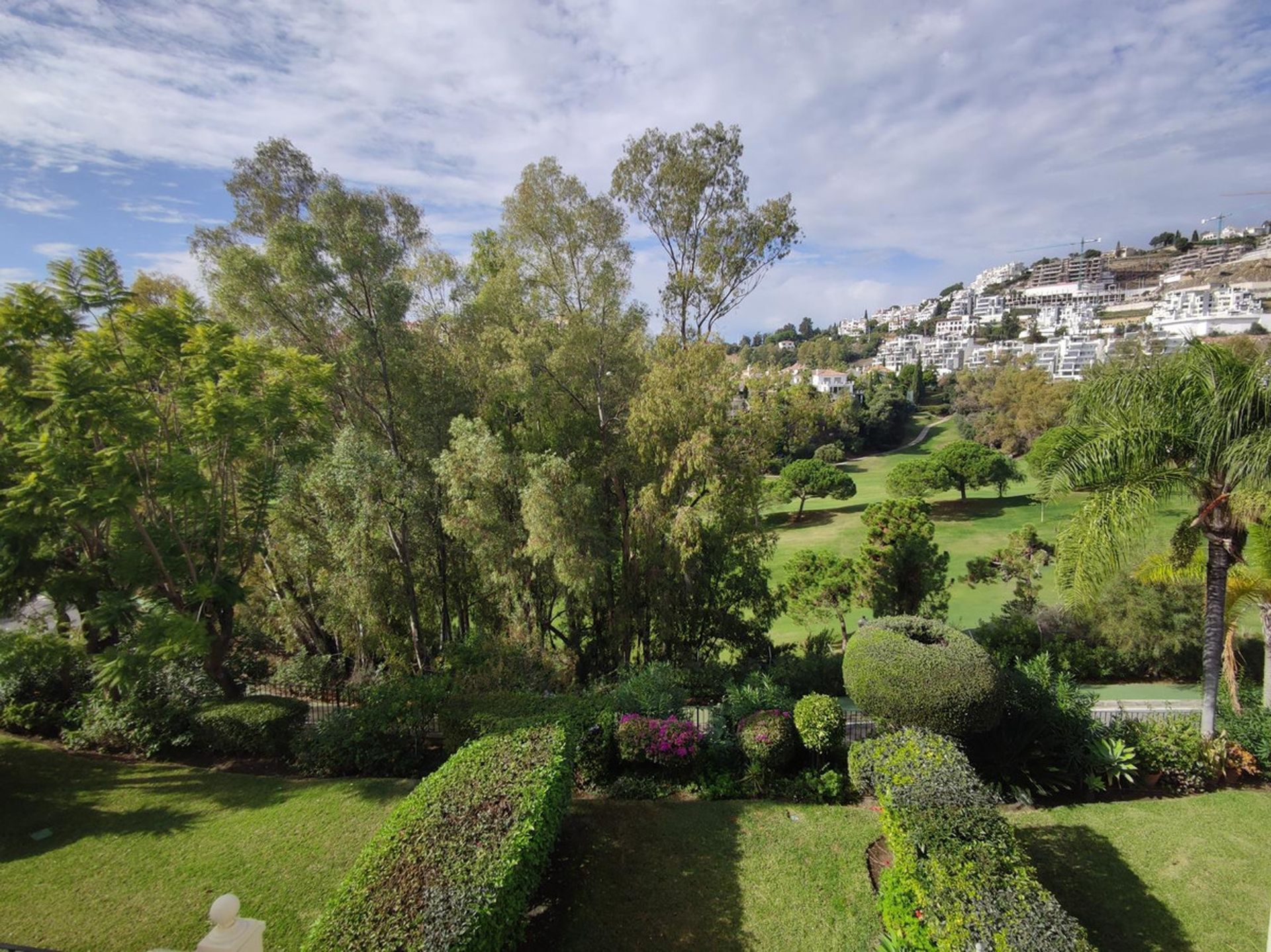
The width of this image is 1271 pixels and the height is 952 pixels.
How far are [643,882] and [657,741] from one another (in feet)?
5.87

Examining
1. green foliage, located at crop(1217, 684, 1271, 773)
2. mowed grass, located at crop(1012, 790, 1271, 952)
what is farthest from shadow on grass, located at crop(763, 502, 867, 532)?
mowed grass, located at crop(1012, 790, 1271, 952)

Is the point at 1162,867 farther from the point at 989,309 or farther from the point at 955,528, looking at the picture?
the point at 989,309

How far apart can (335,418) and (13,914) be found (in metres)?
7.94

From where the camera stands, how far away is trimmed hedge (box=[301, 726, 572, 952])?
13.5 ft

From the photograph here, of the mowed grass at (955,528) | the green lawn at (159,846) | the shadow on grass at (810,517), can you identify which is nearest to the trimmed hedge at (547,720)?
the green lawn at (159,846)

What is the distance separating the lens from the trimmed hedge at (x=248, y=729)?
8.55 meters

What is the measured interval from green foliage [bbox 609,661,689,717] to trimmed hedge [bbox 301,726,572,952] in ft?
6.57

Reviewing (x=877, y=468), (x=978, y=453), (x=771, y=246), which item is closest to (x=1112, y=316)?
(x=877, y=468)

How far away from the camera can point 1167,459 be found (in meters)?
7.16

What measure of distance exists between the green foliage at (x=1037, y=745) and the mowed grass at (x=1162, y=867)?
35 cm

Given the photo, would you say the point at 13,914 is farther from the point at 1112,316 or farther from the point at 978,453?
the point at 1112,316

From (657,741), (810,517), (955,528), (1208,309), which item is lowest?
(955,528)

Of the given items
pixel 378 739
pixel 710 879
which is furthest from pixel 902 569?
pixel 378 739

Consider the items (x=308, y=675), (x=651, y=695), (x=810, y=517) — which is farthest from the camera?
(x=810, y=517)
